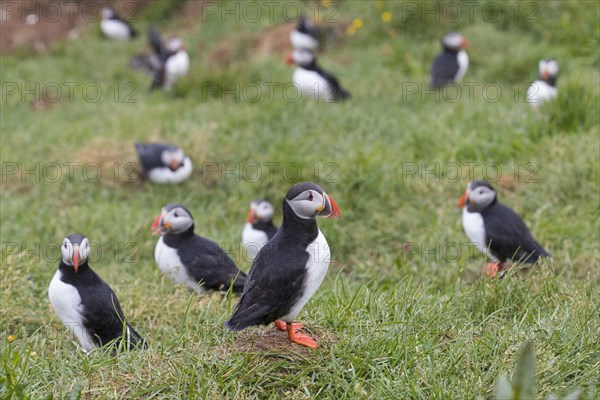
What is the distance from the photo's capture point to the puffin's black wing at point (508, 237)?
203 inches

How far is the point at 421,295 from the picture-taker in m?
3.95

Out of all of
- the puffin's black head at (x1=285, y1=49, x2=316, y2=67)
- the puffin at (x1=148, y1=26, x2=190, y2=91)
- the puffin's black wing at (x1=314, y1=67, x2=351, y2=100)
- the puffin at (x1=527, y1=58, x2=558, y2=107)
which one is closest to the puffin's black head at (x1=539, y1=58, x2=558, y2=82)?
the puffin at (x1=527, y1=58, x2=558, y2=107)

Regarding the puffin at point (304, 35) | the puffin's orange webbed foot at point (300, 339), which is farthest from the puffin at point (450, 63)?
the puffin's orange webbed foot at point (300, 339)

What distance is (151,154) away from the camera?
710 cm

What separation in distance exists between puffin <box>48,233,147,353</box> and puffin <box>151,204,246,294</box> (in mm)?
774

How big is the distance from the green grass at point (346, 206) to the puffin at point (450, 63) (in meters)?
0.34

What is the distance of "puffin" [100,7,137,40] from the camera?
1116cm

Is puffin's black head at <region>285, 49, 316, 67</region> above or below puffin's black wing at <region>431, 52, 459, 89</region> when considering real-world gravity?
above

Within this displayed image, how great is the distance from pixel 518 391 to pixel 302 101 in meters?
6.42

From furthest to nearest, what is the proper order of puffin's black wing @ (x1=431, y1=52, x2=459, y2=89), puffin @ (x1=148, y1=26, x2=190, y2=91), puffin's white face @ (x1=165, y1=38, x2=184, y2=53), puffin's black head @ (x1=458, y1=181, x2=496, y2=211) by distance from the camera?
puffin's white face @ (x1=165, y1=38, x2=184, y2=53)
puffin @ (x1=148, y1=26, x2=190, y2=91)
puffin's black wing @ (x1=431, y1=52, x2=459, y2=89)
puffin's black head @ (x1=458, y1=181, x2=496, y2=211)

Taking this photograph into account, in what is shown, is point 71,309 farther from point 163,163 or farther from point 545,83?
point 545,83

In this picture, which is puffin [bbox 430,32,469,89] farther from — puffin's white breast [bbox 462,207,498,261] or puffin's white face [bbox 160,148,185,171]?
puffin's white breast [bbox 462,207,498,261]

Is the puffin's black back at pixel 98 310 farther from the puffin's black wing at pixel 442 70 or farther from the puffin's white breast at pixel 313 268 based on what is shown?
the puffin's black wing at pixel 442 70

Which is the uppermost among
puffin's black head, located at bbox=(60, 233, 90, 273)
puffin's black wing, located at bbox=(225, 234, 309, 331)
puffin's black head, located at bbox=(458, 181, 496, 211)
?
puffin's black wing, located at bbox=(225, 234, 309, 331)
